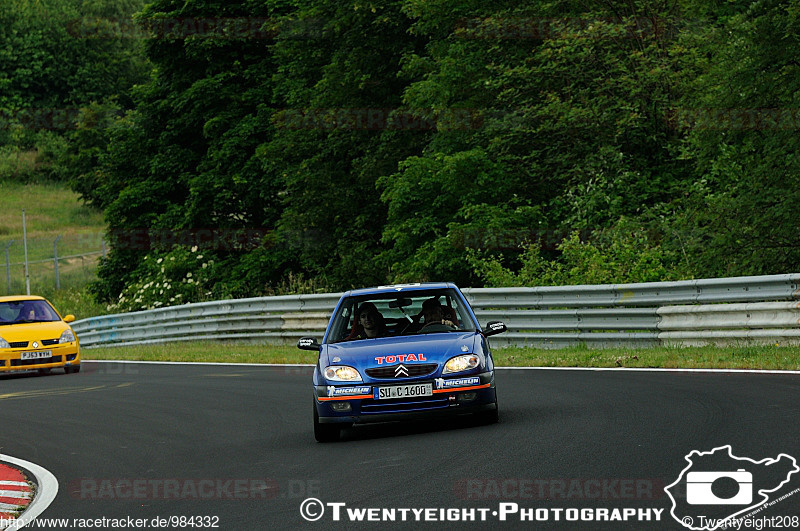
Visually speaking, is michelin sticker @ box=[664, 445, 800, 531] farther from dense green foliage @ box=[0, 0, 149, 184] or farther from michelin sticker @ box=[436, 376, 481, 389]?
dense green foliage @ box=[0, 0, 149, 184]

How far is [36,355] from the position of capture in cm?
2256

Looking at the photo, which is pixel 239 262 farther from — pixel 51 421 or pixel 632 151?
pixel 51 421

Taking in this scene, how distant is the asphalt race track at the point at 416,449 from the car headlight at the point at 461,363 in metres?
0.57

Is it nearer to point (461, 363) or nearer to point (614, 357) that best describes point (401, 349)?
point (461, 363)

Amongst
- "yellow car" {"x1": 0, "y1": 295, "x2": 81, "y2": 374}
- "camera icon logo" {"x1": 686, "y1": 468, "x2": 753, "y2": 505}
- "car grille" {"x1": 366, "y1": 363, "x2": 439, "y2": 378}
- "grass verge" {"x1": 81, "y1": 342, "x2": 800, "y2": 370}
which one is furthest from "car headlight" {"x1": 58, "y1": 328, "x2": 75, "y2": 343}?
"camera icon logo" {"x1": 686, "y1": 468, "x2": 753, "y2": 505}

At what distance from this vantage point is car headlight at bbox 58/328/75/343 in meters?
23.0

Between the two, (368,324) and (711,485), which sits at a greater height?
(368,324)

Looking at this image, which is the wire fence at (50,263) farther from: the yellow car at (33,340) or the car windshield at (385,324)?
the car windshield at (385,324)

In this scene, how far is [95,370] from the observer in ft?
78.2

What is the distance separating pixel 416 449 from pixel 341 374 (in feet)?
4.28

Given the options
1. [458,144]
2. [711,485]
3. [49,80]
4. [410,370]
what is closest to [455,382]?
[410,370]

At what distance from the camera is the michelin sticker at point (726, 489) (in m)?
6.34

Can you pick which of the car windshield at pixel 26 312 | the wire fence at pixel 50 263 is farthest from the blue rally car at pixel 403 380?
the wire fence at pixel 50 263

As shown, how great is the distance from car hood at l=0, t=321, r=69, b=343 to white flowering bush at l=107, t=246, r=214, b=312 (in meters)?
14.7
